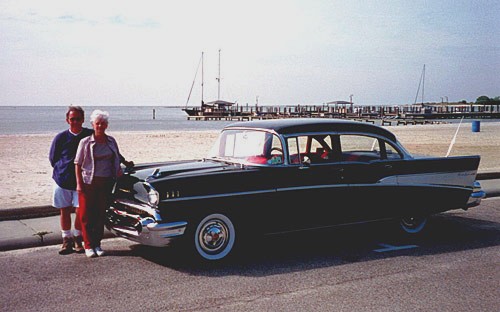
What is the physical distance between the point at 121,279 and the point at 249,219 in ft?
5.26

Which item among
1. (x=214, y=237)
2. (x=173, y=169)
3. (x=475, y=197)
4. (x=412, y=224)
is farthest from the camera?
(x=475, y=197)

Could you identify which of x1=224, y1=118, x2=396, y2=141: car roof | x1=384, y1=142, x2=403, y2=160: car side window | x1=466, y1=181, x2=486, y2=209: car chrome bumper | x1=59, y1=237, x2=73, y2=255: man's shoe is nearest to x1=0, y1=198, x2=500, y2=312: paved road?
x1=59, y1=237, x2=73, y2=255: man's shoe

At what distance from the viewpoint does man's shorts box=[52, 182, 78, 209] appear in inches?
273

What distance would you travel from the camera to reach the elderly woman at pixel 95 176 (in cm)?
667

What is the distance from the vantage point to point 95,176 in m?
6.68

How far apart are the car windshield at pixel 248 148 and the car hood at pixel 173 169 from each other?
0.18 meters

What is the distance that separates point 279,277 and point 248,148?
6.26ft

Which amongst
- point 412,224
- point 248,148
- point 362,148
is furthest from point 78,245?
point 412,224

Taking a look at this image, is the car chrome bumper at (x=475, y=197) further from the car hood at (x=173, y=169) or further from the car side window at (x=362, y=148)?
the car hood at (x=173, y=169)

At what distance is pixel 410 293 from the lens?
17.9 ft

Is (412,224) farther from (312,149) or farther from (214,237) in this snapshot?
(214,237)

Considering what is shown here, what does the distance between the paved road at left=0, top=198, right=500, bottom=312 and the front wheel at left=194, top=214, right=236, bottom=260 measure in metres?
0.17

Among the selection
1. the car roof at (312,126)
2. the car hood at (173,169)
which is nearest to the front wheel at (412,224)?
the car roof at (312,126)

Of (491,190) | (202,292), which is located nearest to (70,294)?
(202,292)
